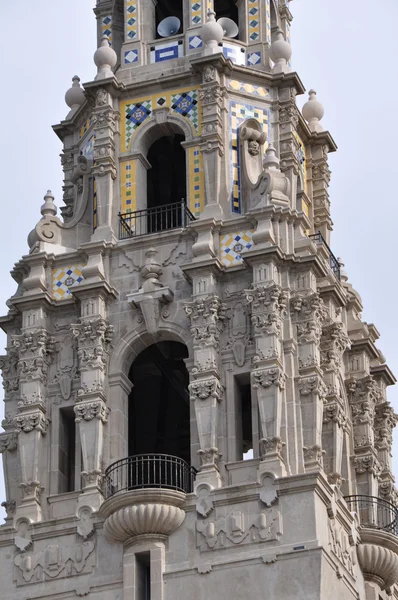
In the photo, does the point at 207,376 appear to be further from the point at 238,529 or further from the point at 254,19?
the point at 254,19

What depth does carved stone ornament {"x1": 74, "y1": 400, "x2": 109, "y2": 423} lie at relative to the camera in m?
44.5

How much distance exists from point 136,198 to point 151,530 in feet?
27.2

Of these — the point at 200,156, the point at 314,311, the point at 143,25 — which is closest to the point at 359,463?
the point at 314,311

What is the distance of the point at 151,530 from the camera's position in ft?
139

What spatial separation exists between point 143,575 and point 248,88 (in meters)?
11.6

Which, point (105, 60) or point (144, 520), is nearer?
point (144, 520)

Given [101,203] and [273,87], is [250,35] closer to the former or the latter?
[273,87]

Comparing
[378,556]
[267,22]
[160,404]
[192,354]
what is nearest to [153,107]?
[267,22]

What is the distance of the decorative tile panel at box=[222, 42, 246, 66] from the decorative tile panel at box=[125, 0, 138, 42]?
2.12 meters

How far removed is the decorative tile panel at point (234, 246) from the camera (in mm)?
45719

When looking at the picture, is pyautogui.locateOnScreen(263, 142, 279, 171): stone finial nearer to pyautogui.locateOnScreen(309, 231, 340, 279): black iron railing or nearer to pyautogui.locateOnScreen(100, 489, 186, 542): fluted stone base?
pyautogui.locateOnScreen(309, 231, 340, 279): black iron railing

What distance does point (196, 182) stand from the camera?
47.3 m

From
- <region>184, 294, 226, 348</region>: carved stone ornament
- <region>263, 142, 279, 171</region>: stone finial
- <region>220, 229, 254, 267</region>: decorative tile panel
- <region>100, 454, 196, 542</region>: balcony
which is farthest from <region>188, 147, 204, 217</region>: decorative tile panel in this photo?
<region>100, 454, 196, 542</region>: balcony

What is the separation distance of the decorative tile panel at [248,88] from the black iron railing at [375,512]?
8991 millimetres
